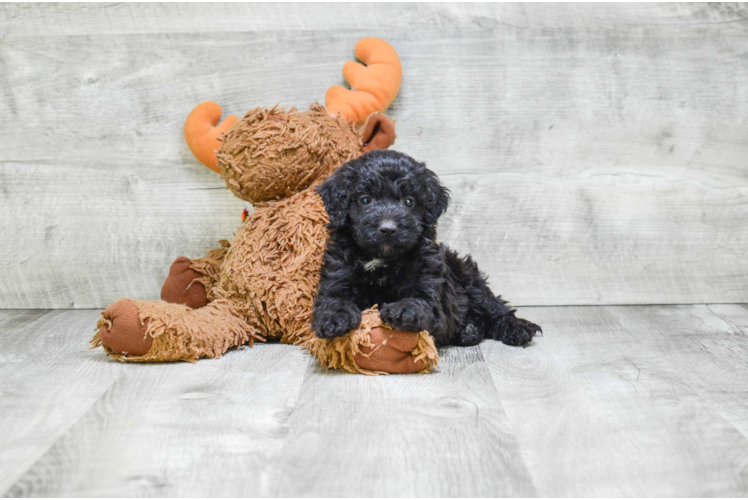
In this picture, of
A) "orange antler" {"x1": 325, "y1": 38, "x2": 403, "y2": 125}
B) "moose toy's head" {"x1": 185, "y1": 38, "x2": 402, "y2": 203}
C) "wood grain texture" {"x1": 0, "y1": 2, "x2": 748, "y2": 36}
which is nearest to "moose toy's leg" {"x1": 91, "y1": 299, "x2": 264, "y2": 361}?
"moose toy's head" {"x1": 185, "y1": 38, "x2": 402, "y2": 203}

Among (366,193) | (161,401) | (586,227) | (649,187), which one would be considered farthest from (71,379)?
(649,187)

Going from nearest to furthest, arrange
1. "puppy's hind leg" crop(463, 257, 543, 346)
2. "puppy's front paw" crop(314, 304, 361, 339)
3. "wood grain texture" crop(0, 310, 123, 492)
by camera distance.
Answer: "wood grain texture" crop(0, 310, 123, 492), "puppy's front paw" crop(314, 304, 361, 339), "puppy's hind leg" crop(463, 257, 543, 346)

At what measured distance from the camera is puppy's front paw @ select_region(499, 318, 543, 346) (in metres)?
2.09

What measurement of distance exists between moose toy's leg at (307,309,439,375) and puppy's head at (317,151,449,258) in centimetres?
21

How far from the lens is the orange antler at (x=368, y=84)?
2340 millimetres

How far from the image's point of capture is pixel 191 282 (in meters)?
2.28

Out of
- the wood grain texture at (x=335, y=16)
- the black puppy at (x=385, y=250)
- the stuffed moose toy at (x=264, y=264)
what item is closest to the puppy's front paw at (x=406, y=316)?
A: the black puppy at (x=385, y=250)

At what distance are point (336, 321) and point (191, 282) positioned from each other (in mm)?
818

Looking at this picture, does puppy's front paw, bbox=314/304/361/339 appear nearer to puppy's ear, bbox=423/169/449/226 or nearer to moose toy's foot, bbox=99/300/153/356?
puppy's ear, bbox=423/169/449/226

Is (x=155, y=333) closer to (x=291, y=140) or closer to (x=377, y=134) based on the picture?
(x=291, y=140)

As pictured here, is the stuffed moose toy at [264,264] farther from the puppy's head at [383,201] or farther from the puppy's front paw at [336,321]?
the puppy's head at [383,201]

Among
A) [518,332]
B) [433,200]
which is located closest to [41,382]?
[433,200]

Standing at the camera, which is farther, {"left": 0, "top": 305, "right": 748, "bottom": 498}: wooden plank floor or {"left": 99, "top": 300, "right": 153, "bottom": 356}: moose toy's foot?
{"left": 99, "top": 300, "right": 153, "bottom": 356}: moose toy's foot

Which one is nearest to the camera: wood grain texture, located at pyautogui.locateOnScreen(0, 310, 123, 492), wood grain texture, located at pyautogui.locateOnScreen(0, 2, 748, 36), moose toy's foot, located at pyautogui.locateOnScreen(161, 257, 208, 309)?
wood grain texture, located at pyautogui.locateOnScreen(0, 310, 123, 492)
